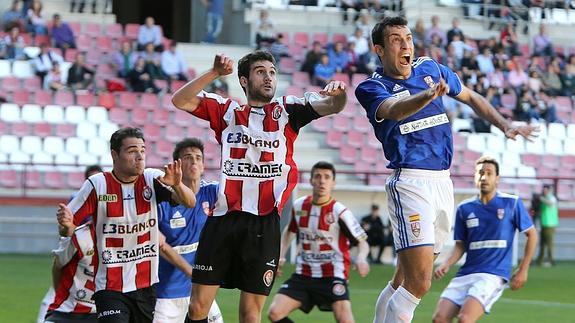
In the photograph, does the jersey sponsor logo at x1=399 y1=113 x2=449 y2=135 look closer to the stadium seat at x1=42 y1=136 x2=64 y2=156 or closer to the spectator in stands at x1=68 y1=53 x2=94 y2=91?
the stadium seat at x1=42 y1=136 x2=64 y2=156

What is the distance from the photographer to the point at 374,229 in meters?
21.3

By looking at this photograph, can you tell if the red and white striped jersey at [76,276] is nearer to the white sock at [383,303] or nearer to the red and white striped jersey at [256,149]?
the red and white striped jersey at [256,149]

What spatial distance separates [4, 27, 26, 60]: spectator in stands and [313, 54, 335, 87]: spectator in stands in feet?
19.5

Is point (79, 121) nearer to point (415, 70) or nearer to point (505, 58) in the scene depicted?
point (505, 58)

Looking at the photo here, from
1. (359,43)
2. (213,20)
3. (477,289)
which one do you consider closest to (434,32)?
(359,43)

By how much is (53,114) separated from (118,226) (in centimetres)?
1592

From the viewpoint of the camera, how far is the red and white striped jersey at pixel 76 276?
340 inches

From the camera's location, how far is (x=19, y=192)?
72.1ft

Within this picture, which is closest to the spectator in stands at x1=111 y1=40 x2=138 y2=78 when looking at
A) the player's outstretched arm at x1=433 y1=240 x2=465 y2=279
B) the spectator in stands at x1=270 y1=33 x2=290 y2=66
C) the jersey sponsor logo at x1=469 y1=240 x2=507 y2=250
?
the spectator in stands at x1=270 y1=33 x2=290 y2=66

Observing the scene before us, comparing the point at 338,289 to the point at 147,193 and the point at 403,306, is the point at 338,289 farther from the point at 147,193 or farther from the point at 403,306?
the point at 147,193

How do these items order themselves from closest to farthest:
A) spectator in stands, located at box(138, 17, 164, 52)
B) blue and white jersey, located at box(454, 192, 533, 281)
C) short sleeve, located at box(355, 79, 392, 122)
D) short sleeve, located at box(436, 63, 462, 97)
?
short sleeve, located at box(355, 79, 392, 122) < short sleeve, located at box(436, 63, 462, 97) < blue and white jersey, located at box(454, 192, 533, 281) < spectator in stands, located at box(138, 17, 164, 52)

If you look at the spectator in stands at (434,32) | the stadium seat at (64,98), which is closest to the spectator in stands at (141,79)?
the stadium seat at (64,98)

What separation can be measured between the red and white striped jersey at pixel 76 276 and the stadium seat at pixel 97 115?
15.2 metres

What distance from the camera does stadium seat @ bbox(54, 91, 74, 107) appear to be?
936 inches
